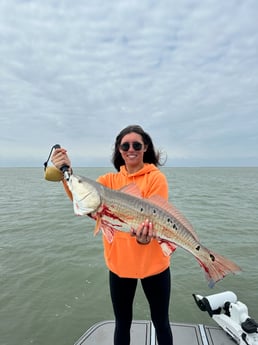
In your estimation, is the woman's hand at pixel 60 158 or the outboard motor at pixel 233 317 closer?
the woman's hand at pixel 60 158

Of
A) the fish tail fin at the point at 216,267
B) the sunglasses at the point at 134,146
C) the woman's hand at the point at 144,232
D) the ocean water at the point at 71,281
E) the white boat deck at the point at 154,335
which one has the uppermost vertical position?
the sunglasses at the point at 134,146

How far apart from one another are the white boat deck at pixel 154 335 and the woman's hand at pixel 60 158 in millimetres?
3155

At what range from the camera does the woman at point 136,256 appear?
10.0 ft

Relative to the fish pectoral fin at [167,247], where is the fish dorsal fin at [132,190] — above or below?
above

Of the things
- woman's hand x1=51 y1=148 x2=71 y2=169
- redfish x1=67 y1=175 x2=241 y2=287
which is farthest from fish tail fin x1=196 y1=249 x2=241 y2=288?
woman's hand x1=51 y1=148 x2=71 y2=169

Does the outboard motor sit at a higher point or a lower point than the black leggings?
lower

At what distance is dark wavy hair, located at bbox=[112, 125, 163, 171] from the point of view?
11.4 feet

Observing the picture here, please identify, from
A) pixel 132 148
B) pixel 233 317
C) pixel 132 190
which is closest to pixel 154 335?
pixel 233 317

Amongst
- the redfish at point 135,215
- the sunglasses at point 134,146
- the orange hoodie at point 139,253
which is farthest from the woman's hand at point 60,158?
the orange hoodie at point 139,253

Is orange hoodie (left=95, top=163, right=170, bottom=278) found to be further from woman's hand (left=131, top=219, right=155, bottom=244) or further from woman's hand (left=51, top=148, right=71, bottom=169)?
woman's hand (left=51, top=148, right=71, bottom=169)

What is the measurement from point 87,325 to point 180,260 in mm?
4588

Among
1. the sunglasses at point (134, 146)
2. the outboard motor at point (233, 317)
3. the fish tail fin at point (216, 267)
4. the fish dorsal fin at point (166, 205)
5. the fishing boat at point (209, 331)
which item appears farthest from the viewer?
the fishing boat at point (209, 331)

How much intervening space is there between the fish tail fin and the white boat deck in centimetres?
206

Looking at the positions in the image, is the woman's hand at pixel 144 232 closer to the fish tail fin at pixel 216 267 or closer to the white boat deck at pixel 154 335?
the fish tail fin at pixel 216 267
